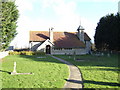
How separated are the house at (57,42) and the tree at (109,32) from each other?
542cm

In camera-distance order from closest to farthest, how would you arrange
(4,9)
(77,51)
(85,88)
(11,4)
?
1. (85,88)
2. (4,9)
3. (11,4)
4. (77,51)

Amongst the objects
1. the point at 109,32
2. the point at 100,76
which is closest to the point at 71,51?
the point at 109,32

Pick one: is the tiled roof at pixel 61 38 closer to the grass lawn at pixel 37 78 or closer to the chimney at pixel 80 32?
the chimney at pixel 80 32

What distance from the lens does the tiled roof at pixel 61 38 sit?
141ft

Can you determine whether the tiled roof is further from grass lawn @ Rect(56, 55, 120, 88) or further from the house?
grass lawn @ Rect(56, 55, 120, 88)

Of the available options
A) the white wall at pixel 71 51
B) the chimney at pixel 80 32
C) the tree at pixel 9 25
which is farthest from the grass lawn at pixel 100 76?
the chimney at pixel 80 32

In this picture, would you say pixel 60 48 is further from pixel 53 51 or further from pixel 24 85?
pixel 24 85

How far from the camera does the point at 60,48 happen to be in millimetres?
42156

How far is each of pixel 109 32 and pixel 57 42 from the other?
52.0ft

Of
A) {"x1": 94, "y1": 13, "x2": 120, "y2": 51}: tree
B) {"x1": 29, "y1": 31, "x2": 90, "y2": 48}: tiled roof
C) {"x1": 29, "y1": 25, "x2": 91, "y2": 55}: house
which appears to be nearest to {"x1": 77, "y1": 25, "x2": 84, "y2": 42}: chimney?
{"x1": 29, "y1": 25, "x2": 91, "y2": 55}: house

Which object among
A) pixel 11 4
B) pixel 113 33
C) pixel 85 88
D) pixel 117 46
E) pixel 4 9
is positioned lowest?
pixel 85 88

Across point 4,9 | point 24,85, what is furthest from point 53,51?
point 24,85

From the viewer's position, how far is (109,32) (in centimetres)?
4250

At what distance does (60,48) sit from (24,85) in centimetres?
3284
